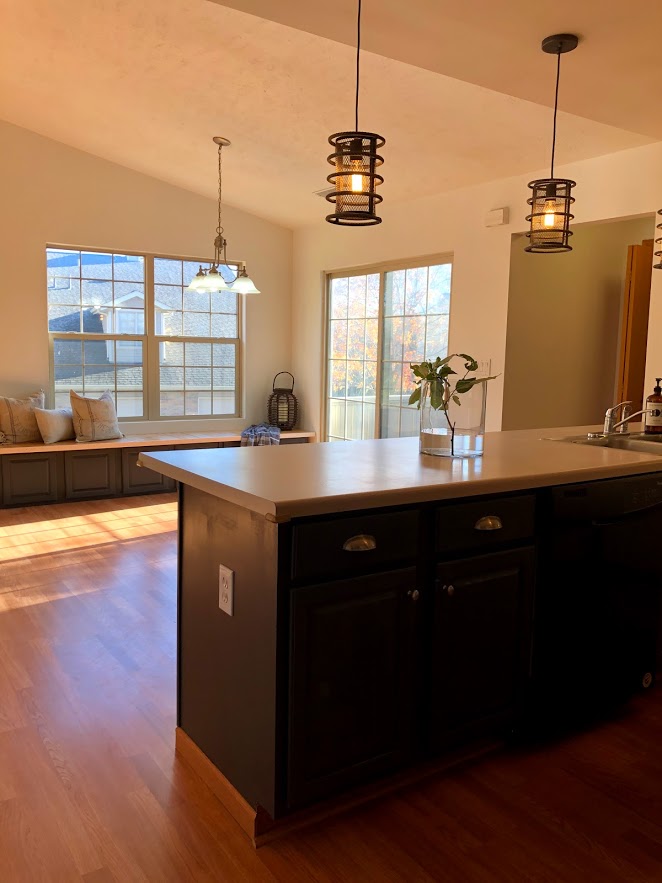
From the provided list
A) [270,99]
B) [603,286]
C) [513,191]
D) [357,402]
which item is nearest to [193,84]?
[270,99]

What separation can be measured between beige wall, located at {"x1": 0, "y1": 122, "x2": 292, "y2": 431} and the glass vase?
189 inches

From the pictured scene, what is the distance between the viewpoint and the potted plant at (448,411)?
7.87ft

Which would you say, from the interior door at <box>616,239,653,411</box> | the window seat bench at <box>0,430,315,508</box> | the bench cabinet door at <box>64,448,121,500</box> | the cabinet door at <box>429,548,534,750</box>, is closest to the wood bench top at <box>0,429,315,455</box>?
the window seat bench at <box>0,430,315,508</box>

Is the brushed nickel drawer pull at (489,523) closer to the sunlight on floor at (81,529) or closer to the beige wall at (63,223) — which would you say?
the sunlight on floor at (81,529)

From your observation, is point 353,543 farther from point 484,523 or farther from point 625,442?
point 625,442

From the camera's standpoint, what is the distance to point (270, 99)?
4.54 m

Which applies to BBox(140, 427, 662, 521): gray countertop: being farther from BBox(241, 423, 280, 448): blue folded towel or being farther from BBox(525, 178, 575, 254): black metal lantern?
BBox(241, 423, 280, 448): blue folded towel

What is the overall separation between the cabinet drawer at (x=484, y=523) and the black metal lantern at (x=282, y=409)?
527cm

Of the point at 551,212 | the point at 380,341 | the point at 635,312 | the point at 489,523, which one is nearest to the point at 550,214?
the point at 551,212

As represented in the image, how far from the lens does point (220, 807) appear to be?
2027mm

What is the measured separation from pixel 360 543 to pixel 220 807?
2.93ft

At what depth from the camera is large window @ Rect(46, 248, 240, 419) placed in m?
6.50

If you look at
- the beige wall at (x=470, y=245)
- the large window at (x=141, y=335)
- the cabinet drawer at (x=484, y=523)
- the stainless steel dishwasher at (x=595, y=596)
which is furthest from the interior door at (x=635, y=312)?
the large window at (x=141, y=335)

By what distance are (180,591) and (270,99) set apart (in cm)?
351
